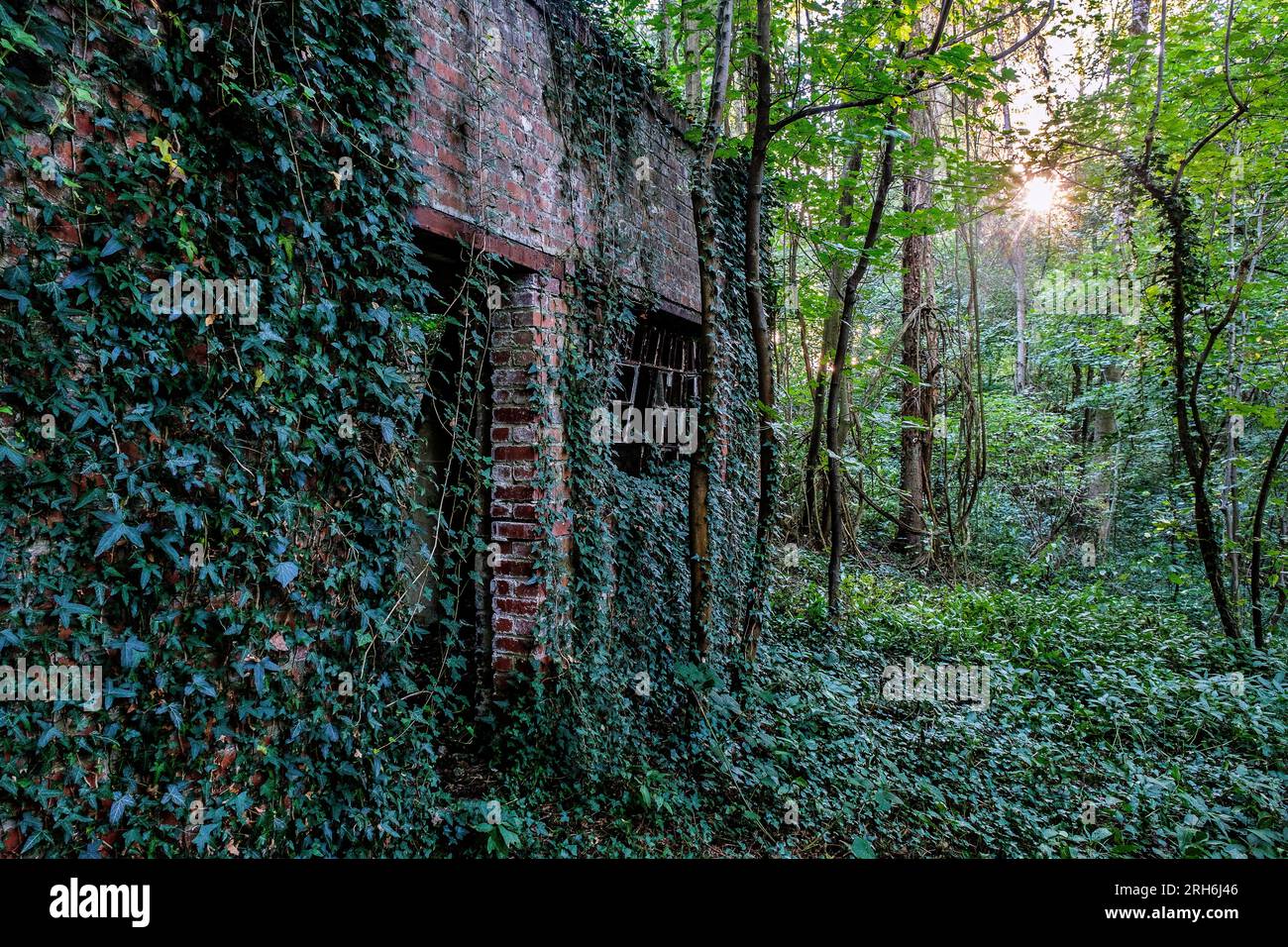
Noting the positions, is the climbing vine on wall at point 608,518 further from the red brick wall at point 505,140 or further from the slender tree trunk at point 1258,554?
the slender tree trunk at point 1258,554

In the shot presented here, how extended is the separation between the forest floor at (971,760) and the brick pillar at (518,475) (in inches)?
33.6

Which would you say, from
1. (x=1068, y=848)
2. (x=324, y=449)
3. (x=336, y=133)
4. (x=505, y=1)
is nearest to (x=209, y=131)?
(x=336, y=133)

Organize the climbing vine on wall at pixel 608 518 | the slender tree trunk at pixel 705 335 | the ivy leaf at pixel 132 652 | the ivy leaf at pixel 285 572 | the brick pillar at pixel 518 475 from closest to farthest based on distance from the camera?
the ivy leaf at pixel 132 652
the ivy leaf at pixel 285 572
the brick pillar at pixel 518 475
the climbing vine on wall at pixel 608 518
the slender tree trunk at pixel 705 335

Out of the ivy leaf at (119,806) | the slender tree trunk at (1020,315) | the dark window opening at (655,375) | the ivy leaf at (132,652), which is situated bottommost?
the ivy leaf at (119,806)

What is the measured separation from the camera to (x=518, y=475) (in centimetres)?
358

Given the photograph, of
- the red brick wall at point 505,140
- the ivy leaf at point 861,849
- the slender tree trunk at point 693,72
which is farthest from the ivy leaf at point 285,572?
the slender tree trunk at point 693,72

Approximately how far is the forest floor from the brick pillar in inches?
33.6

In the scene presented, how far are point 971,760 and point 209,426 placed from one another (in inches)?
187

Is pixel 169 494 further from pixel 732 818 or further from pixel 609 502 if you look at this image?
pixel 732 818

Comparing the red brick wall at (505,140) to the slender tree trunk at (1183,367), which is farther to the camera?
the slender tree trunk at (1183,367)

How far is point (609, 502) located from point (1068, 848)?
126 inches

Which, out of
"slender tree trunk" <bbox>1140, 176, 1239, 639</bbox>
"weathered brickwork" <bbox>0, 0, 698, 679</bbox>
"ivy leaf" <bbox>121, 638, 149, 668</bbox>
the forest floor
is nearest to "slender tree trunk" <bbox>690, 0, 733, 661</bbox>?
"weathered brickwork" <bbox>0, 0, 698, 679</bbox>

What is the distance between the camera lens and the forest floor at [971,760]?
339 cm

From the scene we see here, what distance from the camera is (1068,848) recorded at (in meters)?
3.51
